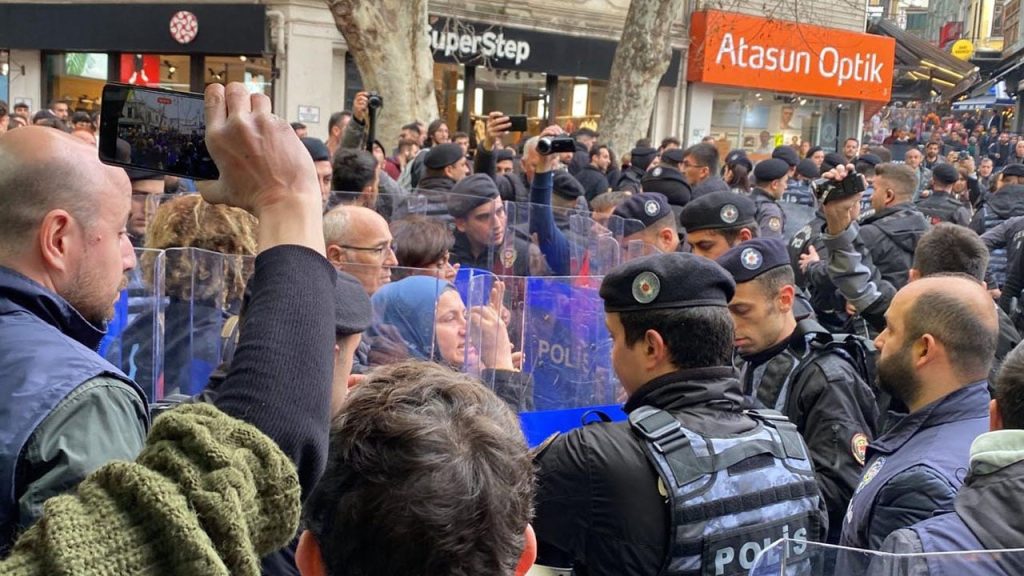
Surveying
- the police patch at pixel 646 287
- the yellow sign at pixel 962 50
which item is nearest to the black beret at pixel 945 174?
the police patch at pixel 646 287

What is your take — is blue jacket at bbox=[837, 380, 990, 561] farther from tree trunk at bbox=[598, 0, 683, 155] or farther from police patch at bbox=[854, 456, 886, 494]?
tree trunk at bbox=[598, 0, 683, 155]

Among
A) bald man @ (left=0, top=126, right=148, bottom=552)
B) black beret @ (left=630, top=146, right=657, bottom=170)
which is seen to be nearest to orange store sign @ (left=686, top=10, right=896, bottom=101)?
black beret @ (left=630, top=146, right=657, bottom=170)

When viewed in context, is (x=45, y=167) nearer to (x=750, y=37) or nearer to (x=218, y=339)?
(x=218, y=339)

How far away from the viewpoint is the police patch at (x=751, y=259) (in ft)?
13.3

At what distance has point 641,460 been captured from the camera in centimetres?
260

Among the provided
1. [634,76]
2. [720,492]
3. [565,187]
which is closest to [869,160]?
[565,187]

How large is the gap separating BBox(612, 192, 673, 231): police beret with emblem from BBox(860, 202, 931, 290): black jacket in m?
1.25

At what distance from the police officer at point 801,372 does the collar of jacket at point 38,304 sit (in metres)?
2.02

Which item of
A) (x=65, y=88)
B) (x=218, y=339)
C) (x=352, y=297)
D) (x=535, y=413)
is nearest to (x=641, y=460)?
(x=352, y=297)

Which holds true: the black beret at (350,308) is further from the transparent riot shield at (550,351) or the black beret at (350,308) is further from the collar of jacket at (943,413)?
the collar of jacket at (943,413)

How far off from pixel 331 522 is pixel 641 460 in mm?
1128

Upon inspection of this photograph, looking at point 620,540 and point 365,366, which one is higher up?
point 365,366

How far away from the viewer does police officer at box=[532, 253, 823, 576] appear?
2570 millimetres

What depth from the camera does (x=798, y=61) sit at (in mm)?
24031
